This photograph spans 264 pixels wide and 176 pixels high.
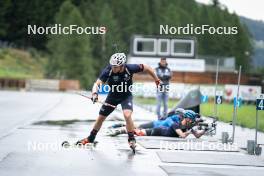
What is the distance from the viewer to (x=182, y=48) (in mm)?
58438

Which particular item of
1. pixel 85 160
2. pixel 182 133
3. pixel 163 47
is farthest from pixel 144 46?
pixel 85 160

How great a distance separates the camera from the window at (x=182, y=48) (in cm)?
5605

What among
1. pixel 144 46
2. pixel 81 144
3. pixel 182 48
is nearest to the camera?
pixel 81 144

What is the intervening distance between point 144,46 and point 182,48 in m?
3.25

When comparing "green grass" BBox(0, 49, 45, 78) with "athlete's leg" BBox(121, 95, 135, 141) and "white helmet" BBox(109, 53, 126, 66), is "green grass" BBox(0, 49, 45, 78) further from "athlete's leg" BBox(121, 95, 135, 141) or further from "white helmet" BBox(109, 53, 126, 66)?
"white helmet" BBox(109, 53, 126, 66)

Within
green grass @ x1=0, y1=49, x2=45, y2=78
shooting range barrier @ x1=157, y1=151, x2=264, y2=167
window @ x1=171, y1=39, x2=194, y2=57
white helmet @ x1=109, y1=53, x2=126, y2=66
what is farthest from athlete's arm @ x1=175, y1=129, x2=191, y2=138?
green grass @ x1=0, y1=49, x2=45, y2=78

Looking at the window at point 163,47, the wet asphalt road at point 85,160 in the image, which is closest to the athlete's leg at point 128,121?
the wet asphalt road at point 85,160

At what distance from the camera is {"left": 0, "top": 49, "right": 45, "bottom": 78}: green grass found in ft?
277

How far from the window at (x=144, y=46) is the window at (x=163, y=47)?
1.59 feet

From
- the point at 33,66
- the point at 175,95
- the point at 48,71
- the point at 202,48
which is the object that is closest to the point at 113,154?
the point at 175,95

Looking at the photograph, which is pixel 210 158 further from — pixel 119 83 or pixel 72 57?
pixel 72 57

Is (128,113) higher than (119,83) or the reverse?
the reverse

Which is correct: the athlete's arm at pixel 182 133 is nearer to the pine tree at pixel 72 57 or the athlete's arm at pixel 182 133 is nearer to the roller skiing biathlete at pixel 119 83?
the roller skiing biathlete at pixel 119 83

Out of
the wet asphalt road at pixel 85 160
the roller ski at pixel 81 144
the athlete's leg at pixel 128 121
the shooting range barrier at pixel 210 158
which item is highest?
the athlete's leg at pixel 128 121
